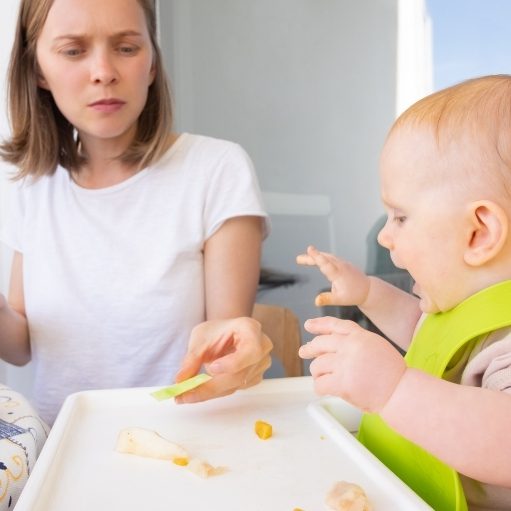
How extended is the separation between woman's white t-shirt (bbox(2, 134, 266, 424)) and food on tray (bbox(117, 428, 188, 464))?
53 cm

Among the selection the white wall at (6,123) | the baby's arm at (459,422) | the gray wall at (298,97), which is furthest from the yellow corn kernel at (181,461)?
the gray wall at (298,97)

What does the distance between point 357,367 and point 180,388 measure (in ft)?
0.87

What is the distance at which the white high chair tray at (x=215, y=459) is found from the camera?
0.54m

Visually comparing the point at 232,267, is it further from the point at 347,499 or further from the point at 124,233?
the point at 347,499

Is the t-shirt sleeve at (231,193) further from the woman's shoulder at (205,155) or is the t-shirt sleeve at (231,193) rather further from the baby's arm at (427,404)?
the baby's arm at (427,404)

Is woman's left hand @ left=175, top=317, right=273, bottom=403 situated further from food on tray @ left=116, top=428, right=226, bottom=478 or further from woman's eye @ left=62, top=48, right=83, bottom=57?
woman's eye @ left=62, top=48, right=83, bottom=57

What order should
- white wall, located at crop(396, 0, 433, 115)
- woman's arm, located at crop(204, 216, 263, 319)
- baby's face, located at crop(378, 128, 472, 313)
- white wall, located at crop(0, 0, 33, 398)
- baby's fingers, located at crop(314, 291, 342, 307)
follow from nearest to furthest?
baby's face, located at crop(378, 128, 472, 313), baby's fingers, located at crop(314, 291, 342, 307), woman's arm, located at crop(204, 216, 263, 319), white wall, located at crop(0, 0, 33, 398), white wall, located at crop(396, 0, 433, 115)

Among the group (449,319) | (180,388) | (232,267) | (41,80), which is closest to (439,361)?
(449,319)

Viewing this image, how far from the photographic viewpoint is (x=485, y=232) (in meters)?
0.57

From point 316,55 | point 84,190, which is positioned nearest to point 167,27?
point 316,55

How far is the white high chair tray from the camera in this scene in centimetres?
54

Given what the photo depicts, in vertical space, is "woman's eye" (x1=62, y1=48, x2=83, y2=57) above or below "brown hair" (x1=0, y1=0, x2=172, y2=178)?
above

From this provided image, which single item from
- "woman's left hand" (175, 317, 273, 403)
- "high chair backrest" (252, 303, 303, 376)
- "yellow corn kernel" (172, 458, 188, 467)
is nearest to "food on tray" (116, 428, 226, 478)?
"yellow corn kernel" (172, 458, 188, 467)

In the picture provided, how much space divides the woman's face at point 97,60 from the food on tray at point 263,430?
62cm
